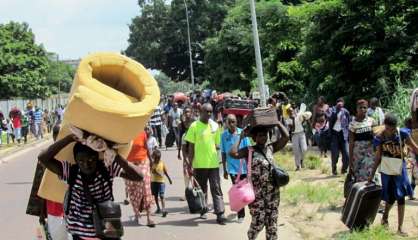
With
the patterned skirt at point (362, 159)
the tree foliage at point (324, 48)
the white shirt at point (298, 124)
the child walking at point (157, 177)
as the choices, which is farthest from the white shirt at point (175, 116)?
the patterned skirt at point (362, 159)

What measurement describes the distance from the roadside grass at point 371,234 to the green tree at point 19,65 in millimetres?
31730

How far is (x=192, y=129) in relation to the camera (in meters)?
9.18

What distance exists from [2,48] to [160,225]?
31.1 m

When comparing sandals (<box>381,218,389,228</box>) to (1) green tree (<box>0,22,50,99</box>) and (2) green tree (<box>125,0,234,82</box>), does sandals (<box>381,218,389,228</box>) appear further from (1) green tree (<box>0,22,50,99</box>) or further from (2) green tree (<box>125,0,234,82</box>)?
(2) green tree (<box>125,0,234,82</box>)

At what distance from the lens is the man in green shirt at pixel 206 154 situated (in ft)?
29.8

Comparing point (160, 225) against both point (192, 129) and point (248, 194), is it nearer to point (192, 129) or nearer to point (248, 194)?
point (192, 129)

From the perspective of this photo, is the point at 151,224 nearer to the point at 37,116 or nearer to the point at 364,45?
the point at 364,45

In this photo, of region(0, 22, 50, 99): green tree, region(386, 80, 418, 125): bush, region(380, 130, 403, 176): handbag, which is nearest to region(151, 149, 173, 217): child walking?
region(380, 130, 403, 176): handbag

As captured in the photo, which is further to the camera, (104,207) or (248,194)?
(248,194)

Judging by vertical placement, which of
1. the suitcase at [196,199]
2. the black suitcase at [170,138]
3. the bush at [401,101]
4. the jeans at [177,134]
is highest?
the bush at [401,101]

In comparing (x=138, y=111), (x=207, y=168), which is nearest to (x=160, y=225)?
(x=207, y=168)

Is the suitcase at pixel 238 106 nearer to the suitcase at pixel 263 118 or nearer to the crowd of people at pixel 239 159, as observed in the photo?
the crowd of people at pixel 239 159

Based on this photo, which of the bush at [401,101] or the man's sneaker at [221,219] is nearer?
the man's sneaker at [221,219]

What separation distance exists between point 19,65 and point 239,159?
112ft
